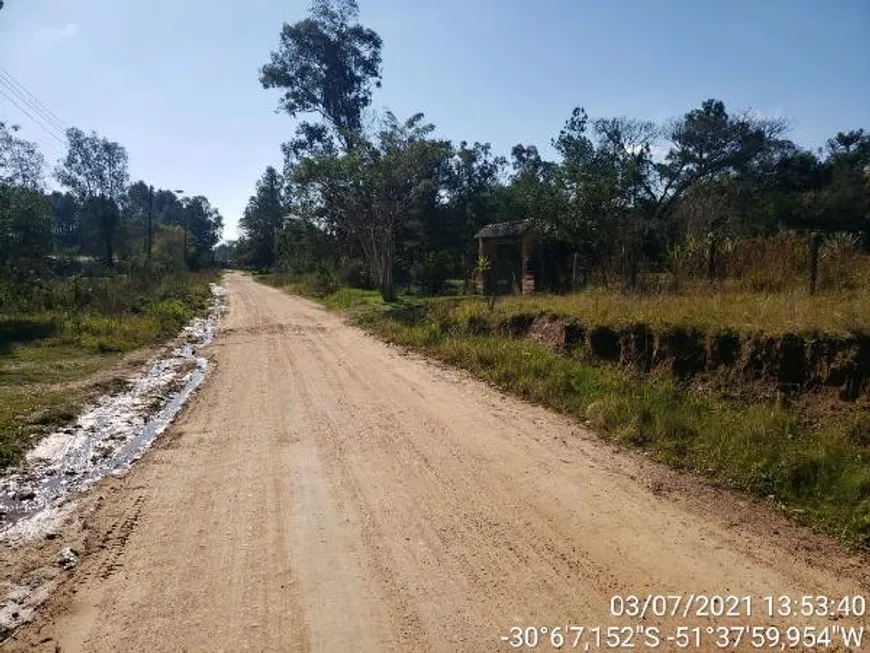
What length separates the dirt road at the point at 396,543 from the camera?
12.7 ft

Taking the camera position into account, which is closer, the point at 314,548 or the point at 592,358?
the point at 314,548

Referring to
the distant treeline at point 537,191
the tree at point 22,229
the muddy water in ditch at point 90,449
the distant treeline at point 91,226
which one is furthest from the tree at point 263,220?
the muddy water in ditch at point 90,449

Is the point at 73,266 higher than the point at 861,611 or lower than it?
higher

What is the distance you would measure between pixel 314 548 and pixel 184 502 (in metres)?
1.71

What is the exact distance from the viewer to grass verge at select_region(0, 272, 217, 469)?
8820mm

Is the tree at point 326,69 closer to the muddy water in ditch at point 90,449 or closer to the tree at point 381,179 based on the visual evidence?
the tree at point 381,179

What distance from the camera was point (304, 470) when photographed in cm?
665

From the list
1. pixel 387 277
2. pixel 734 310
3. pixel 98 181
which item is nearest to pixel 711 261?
pixel 734 310

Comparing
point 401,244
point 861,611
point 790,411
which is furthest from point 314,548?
point 401,244

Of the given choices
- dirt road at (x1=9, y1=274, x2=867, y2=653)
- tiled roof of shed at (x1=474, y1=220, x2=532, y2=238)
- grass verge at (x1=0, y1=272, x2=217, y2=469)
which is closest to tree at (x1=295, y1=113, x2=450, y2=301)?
tiled roof of shed at (x1=474, y1=220, x2=532, y2=238)

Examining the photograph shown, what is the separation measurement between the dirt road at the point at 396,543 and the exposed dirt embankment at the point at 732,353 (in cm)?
239

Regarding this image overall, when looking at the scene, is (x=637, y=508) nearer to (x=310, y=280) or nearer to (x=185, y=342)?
(x=185, y=342)
